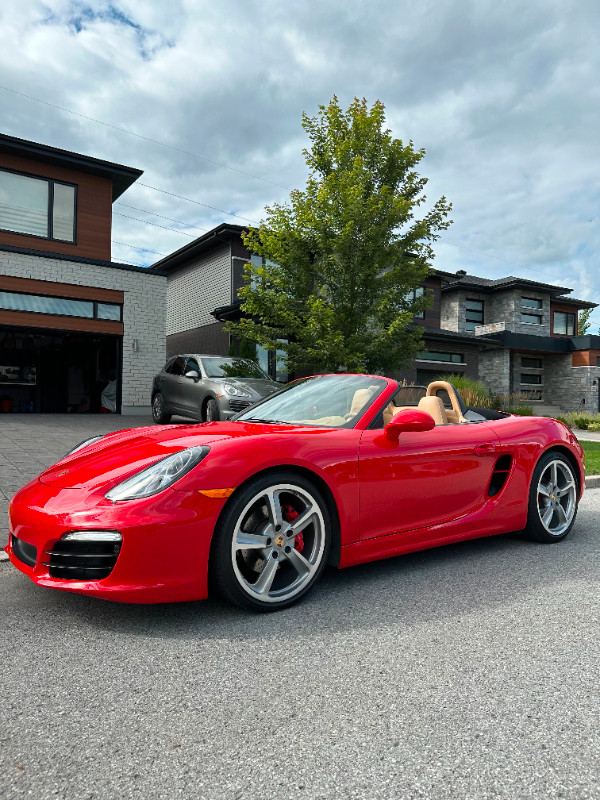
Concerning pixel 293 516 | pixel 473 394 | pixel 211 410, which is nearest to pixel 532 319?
pixel 473 394

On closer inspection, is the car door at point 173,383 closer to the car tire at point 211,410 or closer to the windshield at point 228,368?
the windshield at point 228,368

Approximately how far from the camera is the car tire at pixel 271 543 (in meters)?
2.87

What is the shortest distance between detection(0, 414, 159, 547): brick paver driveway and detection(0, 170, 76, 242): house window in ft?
17.8

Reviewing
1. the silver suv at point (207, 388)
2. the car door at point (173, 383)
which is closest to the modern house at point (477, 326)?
the car door at point (173, 383)

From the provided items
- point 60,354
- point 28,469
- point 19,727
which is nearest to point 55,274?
point 60,354

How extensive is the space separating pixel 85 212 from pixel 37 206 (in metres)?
1.23

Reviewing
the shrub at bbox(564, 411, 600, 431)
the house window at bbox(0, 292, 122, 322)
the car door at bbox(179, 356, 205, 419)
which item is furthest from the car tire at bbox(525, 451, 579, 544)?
the shrub at bbox(564, 411, 600, 431)

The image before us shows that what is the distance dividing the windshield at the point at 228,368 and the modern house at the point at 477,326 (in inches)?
345

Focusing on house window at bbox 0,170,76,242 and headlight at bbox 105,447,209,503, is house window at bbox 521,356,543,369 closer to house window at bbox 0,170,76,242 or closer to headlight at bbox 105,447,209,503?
house window at bbox 0,170,76,242

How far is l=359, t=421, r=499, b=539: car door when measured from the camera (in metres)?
3.40

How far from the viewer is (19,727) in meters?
1.94

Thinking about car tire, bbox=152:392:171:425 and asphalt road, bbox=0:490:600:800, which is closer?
asphalt road, bbox=0:490:600:800

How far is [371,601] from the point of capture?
3.21m

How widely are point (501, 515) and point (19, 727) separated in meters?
3.30
